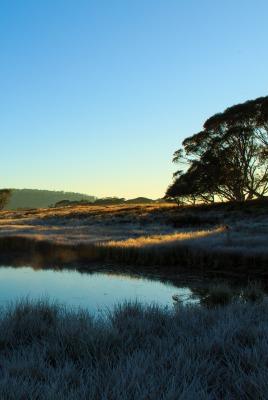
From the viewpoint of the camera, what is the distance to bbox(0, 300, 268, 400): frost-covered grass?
373 centimetres

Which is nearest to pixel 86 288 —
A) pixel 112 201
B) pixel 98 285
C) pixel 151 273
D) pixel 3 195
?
pixel 98 285

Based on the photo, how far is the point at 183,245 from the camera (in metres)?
19.4

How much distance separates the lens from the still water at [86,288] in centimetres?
1122

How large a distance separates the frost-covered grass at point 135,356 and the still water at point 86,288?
3.49 m

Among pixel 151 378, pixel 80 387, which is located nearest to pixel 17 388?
pixel 80 387

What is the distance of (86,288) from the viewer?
1312 cm

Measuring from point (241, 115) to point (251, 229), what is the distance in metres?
19.3

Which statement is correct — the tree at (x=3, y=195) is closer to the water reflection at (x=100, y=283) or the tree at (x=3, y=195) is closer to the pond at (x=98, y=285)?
the water reflection at (x=100, y=283)

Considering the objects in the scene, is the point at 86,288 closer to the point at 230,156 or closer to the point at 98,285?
the point at 98,285

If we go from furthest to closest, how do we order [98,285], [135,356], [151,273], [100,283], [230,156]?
[230,156] < [151,273] < [100,283] < [98,285] < [135,356]

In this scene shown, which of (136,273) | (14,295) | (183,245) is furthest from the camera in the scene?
(183,245)

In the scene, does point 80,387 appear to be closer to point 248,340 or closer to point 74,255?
point 248,340

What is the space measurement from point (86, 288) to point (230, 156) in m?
32.8

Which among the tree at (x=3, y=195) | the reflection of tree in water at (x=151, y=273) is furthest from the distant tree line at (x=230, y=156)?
the tree at (x=3, y=195)
